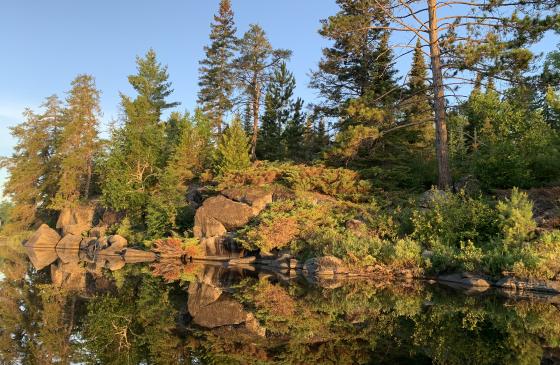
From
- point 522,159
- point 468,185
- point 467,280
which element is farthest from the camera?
point 468,185

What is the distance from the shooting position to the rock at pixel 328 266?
16.0 metres

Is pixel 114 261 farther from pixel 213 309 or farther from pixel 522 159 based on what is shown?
pixel 522 159

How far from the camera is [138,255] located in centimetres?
2562

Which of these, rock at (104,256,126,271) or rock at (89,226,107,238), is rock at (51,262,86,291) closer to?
rock at (104,256,126,271)

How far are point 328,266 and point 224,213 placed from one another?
30.4 ft

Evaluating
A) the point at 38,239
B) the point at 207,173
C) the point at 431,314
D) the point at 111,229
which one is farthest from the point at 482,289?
the point at 38,239

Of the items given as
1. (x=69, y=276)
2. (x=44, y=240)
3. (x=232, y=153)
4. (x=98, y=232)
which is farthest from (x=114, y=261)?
(x=44, y=240)

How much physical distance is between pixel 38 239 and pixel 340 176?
82.3 ft

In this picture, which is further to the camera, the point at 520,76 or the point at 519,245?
the point at 520,76

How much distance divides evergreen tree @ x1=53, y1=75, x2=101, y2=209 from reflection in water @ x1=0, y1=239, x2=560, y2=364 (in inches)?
1066

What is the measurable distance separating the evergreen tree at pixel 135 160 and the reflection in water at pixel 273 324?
18743mm

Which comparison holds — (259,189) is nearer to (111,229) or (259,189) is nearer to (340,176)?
(340,176)

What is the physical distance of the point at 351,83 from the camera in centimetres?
2825

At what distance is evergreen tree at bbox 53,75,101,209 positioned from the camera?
39.4 metres
